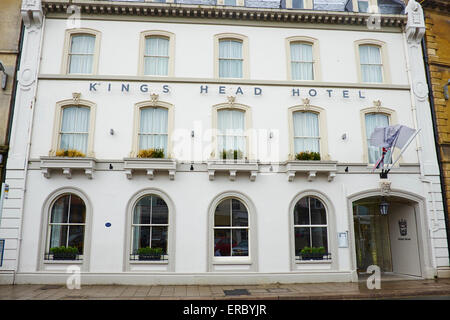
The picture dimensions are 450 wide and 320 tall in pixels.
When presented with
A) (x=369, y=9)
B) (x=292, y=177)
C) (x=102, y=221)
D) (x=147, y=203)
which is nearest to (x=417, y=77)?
(x=369, y=9)

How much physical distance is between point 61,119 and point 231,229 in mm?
7940

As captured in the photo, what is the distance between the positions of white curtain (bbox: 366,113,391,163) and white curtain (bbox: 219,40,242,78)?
5767 millimetres

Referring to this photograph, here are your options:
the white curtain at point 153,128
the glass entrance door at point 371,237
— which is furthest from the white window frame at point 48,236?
the glass entrance door at point 371,237

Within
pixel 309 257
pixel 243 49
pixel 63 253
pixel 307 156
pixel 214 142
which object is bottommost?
pixel 309 257

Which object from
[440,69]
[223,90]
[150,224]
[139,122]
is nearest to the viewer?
[150,224]

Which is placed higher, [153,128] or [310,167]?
[153,128]

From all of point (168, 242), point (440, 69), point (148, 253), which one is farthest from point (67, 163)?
point (440, 69)

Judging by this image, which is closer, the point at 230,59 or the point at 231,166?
the point at 231,166

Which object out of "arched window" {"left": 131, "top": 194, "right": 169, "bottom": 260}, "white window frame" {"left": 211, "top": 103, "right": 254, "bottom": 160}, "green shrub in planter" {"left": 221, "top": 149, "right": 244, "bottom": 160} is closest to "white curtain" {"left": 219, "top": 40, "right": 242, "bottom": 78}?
"white window frame" {"left": 211, "top": 103, "right": 254, "bottom": 160}

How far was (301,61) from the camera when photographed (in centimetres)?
1429

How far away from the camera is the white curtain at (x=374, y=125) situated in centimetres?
1374

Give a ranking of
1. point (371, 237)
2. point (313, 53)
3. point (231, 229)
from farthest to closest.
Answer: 1. point (371, 237)
2. point (313, 53)
3. point (231, 229)

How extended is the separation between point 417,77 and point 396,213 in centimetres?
599

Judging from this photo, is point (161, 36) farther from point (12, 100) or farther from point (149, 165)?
point (12, 100)
